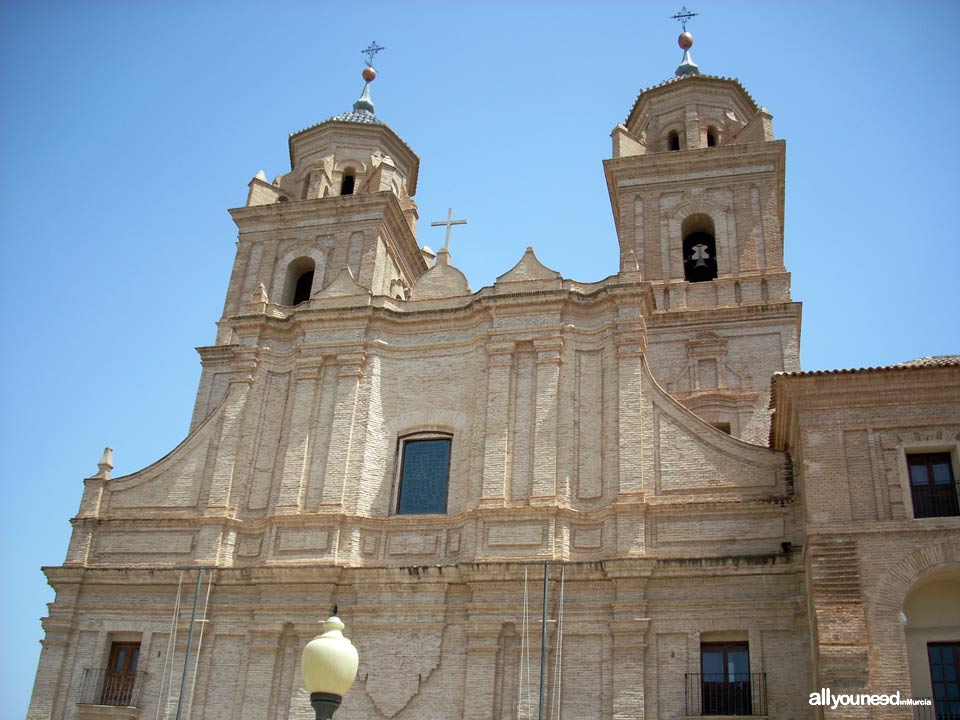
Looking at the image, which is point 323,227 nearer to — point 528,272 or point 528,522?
point 528,272

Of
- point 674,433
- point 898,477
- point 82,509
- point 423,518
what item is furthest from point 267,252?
point 898,477

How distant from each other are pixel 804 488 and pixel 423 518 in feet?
24.6

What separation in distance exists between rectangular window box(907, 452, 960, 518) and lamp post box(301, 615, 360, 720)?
990 centimetres

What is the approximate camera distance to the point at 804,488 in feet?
54.5

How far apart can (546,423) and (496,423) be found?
1.02 meters

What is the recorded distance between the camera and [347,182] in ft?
104

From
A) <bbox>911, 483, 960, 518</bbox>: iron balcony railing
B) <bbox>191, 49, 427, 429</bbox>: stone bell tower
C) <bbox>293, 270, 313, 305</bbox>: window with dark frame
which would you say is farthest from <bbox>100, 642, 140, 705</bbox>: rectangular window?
<bbox>911, 483, 960, 518</bbox>: iron balcony railing

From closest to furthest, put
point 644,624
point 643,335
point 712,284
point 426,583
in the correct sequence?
point 644,624 → point 426,583 → point 643,335 → point 712,284

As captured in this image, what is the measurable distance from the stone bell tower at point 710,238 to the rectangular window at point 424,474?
626 cm

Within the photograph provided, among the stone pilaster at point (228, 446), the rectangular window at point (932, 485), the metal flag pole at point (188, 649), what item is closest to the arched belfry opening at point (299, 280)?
the stone pilaster at point (228, 446)

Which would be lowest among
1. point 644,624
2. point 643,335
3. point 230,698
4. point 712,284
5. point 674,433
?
point 230,698

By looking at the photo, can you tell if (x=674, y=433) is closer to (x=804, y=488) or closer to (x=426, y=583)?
(x=804, y=488)

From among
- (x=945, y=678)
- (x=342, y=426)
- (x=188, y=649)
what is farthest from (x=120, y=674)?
(x=945, y=678)

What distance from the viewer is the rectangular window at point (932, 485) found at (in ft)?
52.6
